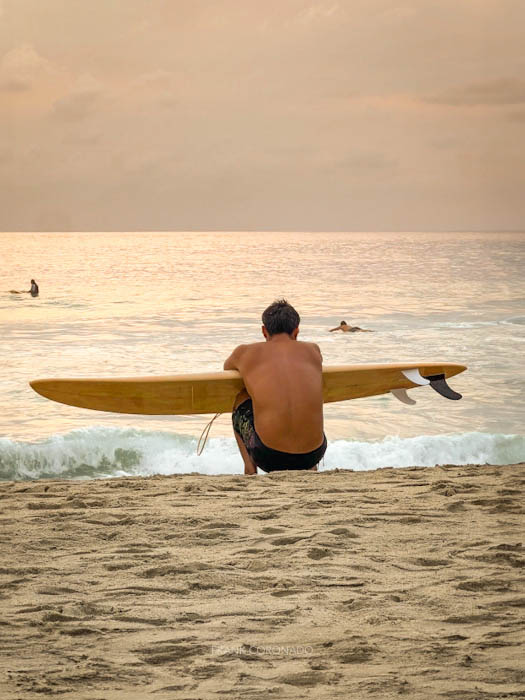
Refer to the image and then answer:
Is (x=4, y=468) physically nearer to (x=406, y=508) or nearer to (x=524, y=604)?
(x=406, y=508)

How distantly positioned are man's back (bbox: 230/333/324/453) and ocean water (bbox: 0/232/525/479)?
2.81m

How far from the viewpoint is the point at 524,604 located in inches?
110

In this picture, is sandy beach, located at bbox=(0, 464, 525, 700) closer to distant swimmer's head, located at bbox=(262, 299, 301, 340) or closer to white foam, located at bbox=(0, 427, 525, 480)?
distant swimmer's head, located at bbox=(262, 299, 301, 340)

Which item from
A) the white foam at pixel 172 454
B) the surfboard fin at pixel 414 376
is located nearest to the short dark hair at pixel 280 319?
the surfboard fin at pixel 414 376

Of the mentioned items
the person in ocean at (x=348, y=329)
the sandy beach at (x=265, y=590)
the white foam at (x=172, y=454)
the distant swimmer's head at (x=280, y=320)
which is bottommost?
the white foam at (x=172, y=454)

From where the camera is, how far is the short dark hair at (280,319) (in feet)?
16.4

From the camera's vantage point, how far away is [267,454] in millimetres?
5008

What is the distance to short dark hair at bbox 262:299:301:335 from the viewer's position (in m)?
4.99

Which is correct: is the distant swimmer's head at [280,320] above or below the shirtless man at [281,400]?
above

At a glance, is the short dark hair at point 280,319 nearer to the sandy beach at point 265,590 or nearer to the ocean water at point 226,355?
the sandy beach at point 265,590

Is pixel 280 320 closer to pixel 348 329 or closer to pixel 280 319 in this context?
pixel 280 319

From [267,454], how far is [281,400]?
365 mm

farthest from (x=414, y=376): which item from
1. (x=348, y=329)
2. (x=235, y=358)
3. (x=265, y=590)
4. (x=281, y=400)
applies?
(x=348, y=329)

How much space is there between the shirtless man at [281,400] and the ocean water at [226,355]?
Answer: 268 cm
